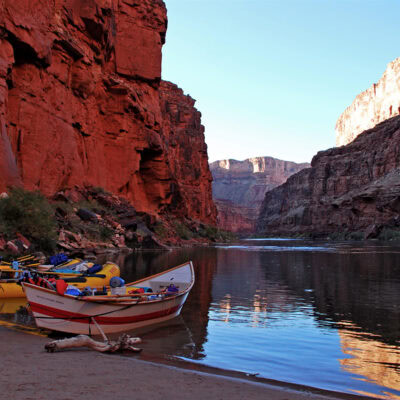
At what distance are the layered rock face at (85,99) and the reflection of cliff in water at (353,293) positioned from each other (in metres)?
17.5

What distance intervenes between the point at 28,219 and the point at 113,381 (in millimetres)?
17316

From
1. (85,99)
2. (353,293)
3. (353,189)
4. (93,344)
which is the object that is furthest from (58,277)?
(353,189)

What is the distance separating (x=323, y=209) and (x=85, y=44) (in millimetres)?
102426

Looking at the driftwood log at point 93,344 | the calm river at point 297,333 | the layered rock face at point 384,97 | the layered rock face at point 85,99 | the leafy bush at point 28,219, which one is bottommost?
the calm river at point 297,333

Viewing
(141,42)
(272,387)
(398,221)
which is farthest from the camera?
(398,221)

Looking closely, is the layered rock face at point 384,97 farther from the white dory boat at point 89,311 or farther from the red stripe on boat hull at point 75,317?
the red stripe on boat hull at point 75,317

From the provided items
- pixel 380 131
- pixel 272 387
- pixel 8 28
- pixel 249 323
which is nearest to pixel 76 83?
pixel 8 28

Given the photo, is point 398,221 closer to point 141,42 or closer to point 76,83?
point 141,42

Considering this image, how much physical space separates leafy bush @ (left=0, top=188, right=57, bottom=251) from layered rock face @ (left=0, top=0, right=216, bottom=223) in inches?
154

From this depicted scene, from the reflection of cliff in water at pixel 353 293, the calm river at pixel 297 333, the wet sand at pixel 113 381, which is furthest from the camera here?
the reflection of cliff in water at pixel 353 293

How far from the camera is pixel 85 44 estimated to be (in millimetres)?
39562

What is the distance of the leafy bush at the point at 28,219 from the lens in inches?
801

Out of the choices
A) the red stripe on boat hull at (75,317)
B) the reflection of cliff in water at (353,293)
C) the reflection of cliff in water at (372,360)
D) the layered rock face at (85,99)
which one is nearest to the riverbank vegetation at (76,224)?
the layered rock face at (85,99)

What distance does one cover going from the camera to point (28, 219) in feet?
67.9
